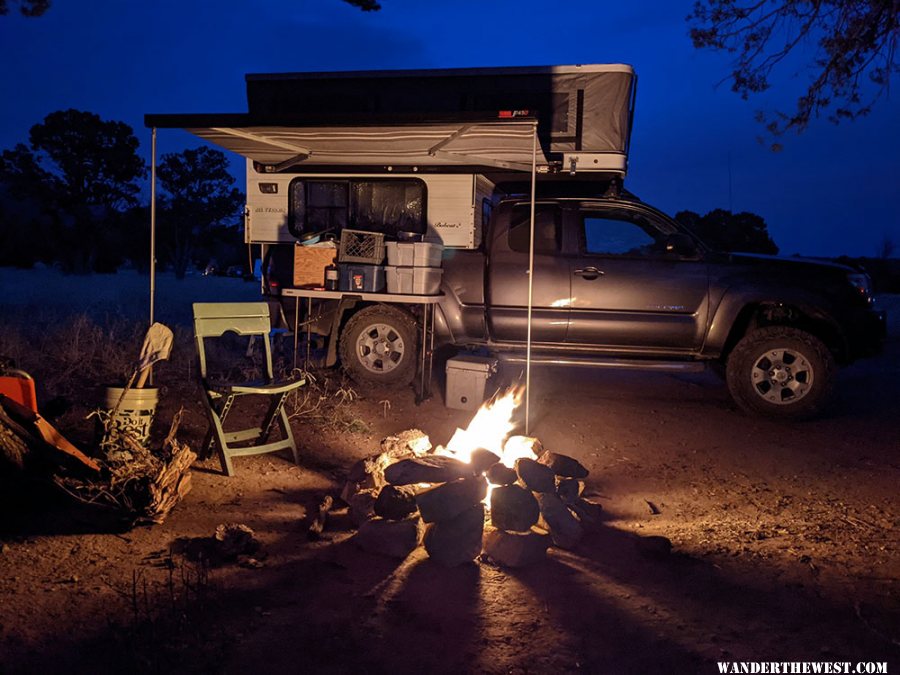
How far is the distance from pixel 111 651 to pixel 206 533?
1.38m

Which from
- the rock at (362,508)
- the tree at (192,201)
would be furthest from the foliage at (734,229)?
the rock at (362,508)

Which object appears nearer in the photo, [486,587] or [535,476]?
[486,587]

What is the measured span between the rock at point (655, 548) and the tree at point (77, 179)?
25.9m

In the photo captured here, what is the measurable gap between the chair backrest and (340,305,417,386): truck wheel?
6.75 ft

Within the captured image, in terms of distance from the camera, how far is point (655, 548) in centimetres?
427

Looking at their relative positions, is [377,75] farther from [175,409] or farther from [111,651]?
[111,651]

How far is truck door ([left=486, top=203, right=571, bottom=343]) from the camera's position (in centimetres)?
788

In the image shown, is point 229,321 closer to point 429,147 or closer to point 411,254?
point 411,254

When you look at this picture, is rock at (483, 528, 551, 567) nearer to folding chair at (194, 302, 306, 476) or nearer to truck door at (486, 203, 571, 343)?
folding chair at (194, 302, 306, 476)

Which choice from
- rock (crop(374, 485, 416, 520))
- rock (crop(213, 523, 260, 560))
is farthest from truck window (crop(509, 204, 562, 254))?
rock (crop(213, 523, 260, 560))

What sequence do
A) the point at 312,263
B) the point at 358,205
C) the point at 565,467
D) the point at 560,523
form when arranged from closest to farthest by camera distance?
the point at 560,523, the point at 565,467, the point at 312,263, the point at 358,205

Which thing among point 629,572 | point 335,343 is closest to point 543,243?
point 335,343

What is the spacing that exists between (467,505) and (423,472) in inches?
17.5

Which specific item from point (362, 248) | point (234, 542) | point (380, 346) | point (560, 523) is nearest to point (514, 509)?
point (560, 523)
